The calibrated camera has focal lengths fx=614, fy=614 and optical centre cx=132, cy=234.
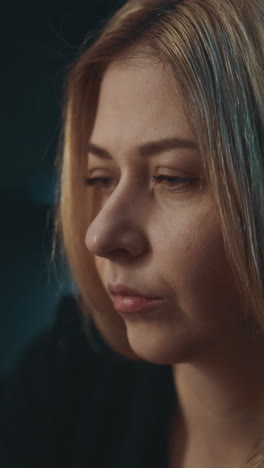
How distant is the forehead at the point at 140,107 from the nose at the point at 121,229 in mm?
83

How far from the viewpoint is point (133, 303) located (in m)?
0.87

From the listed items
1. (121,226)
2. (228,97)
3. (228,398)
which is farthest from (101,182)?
(228,398)

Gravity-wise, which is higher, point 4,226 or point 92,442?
point 4,226

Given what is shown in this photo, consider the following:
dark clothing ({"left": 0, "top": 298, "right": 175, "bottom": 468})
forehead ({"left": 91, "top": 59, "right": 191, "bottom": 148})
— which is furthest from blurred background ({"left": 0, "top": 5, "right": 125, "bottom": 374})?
forehead ({"left": 91, "top": 59, "right": 191, "bottom": 148})

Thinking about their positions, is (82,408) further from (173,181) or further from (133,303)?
(173,181)

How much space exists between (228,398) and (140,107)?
46 cm

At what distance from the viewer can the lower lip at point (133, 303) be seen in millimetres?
849

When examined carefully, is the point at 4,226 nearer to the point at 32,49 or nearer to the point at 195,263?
the point at 32,49

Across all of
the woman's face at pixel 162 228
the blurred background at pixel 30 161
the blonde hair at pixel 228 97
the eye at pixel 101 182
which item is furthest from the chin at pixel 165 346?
the blurred background at pixel 30 161

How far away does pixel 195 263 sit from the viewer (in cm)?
81

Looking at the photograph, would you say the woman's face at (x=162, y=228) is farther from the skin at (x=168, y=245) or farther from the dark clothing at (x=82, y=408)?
the dark clothing at (x=82, y=408)

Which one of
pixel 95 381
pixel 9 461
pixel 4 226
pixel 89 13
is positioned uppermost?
pixel 89 13

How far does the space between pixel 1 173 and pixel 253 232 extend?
698 millimetres

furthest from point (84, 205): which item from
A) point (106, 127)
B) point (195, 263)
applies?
point (195, 263)
